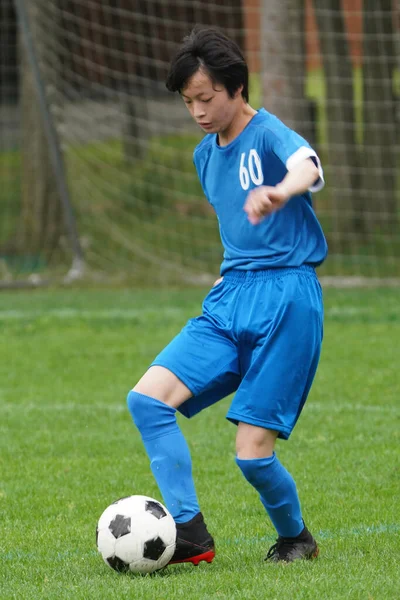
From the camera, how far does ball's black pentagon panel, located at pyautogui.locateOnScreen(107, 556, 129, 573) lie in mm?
4043

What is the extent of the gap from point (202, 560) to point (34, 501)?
54.9 inches

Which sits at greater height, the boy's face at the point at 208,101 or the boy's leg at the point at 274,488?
the boy's face at the point at 208,101

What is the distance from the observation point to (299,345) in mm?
4141

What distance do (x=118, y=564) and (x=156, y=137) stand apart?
44.4ft

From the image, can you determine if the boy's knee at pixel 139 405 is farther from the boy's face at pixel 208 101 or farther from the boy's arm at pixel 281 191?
the boy's face at pixel 208 101

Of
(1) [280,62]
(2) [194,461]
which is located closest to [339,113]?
(1) [280,62]

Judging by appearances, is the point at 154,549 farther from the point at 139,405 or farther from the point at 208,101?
the point at 208,101

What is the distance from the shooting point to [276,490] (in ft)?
13.6

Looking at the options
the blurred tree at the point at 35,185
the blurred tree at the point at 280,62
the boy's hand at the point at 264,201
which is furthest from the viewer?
the blurred tree at the point at 35,185

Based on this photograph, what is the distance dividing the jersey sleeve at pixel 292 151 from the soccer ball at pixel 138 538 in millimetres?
1236

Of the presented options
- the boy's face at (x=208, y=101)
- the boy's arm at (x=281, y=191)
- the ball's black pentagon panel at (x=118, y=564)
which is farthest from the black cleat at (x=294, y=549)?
the boy's face at (x=208, y=101)

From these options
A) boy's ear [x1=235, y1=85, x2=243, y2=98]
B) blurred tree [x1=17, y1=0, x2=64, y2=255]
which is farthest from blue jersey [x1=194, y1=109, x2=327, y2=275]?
blurred tree [x1=17, y1=0, x2=64, y2=255]

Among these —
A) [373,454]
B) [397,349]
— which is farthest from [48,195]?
[373,454]

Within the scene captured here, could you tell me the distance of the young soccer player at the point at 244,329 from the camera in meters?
4.09
